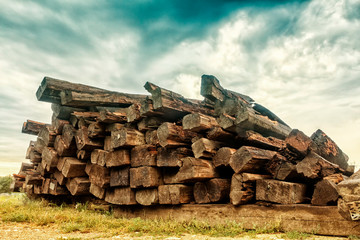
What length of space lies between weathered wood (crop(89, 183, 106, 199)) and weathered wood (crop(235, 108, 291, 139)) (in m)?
3.12

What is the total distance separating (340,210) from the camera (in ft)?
9.45

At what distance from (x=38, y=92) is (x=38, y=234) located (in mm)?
3360

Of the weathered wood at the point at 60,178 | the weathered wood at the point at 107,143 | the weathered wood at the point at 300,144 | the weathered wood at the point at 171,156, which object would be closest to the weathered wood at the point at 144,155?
the weathered wood at the point at 171,156

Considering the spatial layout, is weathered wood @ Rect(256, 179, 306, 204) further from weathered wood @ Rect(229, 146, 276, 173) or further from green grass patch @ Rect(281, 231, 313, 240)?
green grass patch @ Rect(281, 231, 313, 240)

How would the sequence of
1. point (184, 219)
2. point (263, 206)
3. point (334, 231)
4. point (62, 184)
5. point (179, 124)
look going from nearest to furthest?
point (334, 231) → point (263, 206) → point (184, 219) → point (179, 124) → point (62, 184)

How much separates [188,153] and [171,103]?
0.86 m

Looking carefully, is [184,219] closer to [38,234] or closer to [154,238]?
[154,238]

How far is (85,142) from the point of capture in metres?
5.64

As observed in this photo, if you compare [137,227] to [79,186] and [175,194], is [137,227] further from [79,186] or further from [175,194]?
[79,186]

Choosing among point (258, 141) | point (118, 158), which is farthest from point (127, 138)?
point (258, 141)

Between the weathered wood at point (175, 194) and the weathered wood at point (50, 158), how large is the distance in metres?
3.15

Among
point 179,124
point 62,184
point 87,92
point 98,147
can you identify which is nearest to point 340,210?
point 179,124

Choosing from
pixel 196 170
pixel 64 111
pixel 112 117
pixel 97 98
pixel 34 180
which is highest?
pixel 97 98

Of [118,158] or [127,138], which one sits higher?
[127,138]
